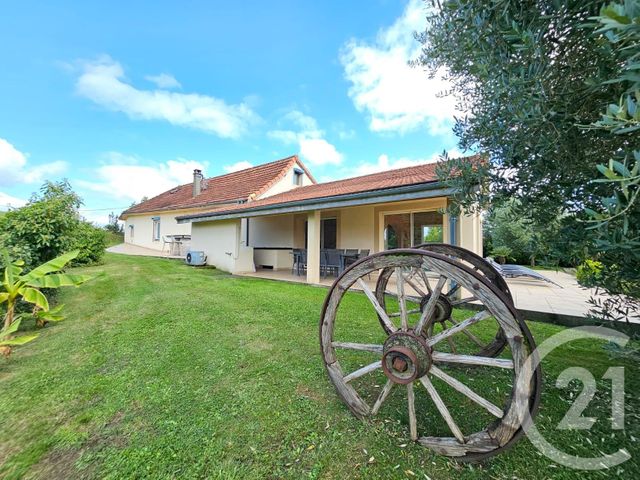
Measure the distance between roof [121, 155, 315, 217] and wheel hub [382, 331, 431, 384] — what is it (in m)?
14.8

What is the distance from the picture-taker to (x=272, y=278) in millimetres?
10977

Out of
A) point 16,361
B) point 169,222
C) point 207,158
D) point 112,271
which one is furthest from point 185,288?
point 207,158

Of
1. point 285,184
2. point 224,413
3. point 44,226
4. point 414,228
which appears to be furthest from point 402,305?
point 285,184

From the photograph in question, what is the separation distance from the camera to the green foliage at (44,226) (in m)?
5.90

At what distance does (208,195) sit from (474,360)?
67.4ft

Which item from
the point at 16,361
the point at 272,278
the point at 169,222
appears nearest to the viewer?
the point at 16,361

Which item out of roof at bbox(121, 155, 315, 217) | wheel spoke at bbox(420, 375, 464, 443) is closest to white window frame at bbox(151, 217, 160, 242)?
roof at bbox(121, 155, 315, 217)

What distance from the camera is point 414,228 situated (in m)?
10.6

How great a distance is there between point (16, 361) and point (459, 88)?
7735 millimetres

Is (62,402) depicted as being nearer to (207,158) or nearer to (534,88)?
(534,88)

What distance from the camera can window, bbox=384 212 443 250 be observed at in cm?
1034

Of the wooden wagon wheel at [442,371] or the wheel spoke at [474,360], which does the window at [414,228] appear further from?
the wheel spoke at [474,360]

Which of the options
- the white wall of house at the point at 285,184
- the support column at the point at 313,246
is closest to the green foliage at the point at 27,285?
the support column at the point at 313,246

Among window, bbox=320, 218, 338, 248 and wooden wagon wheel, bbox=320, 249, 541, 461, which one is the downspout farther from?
window, bbox=320, 218, 338, 248
